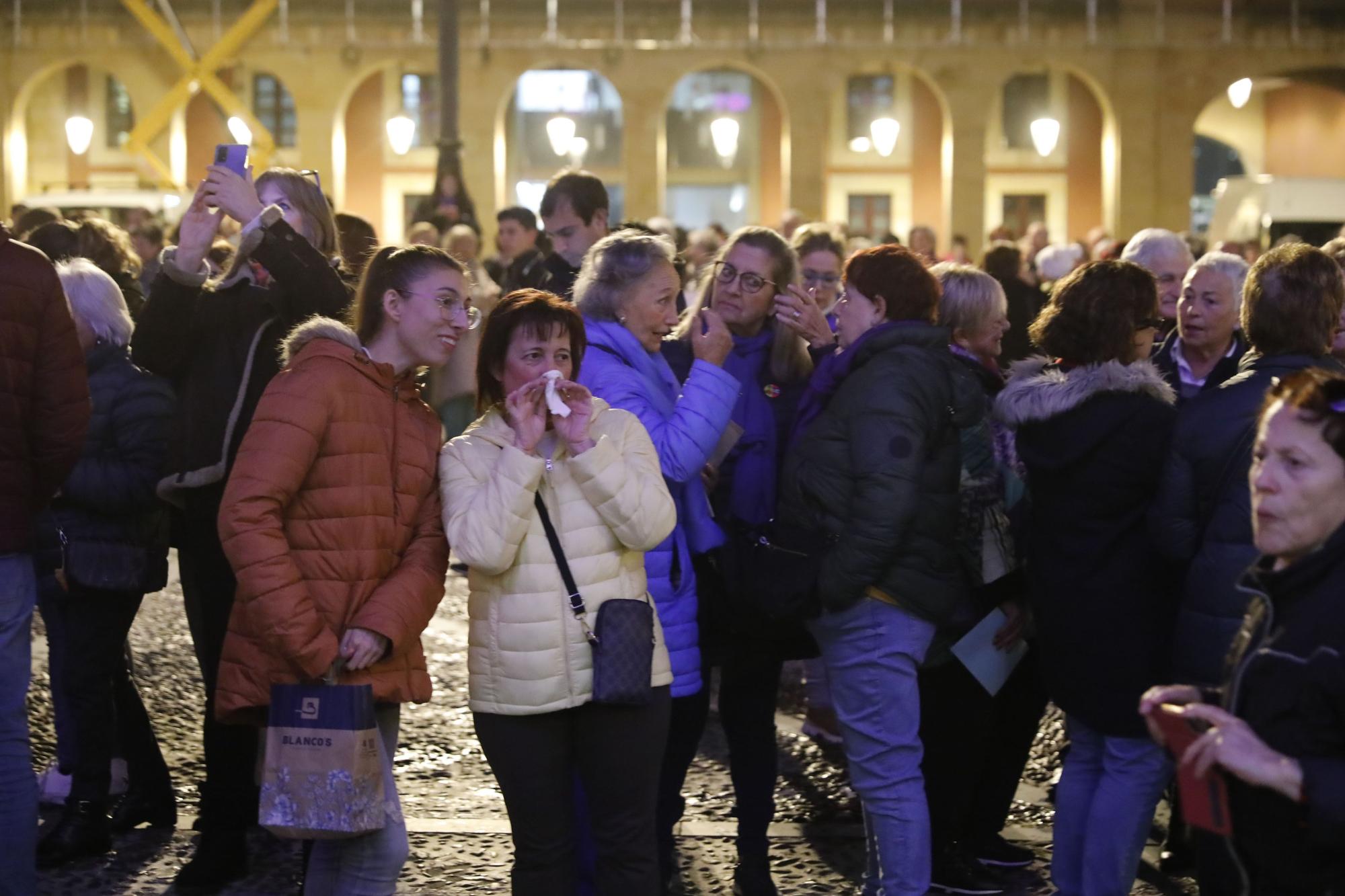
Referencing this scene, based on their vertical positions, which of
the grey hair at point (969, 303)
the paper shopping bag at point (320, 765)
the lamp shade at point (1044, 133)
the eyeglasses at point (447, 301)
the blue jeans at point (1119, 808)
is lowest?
the blue jeans at point (1119, 808)

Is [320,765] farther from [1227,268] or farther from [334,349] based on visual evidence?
[1227,268]

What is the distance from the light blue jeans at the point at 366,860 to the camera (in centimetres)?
405

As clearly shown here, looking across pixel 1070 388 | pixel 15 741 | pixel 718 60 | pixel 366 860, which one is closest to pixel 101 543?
pixel 15 741

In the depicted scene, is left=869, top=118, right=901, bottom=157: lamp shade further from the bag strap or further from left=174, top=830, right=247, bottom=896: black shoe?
the bag strap

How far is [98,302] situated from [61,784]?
177 cm

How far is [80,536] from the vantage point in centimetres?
534

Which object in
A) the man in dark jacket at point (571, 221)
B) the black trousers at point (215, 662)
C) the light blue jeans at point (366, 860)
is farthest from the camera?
the man in dark jacket at point (571, 221)

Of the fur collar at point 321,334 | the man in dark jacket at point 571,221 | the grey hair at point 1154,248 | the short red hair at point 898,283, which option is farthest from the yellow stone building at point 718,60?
the fur collar at point 321,334

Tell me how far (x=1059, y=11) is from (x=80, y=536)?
25.3m

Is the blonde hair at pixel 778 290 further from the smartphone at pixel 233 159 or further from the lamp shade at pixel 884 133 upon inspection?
the lamp shade at pixel 884 133

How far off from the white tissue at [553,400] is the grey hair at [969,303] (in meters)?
1.94

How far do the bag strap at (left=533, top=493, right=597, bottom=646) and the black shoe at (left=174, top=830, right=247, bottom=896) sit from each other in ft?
5.97

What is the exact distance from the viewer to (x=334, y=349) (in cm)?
409

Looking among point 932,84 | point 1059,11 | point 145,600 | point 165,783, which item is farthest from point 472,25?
point 165,783
